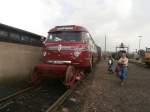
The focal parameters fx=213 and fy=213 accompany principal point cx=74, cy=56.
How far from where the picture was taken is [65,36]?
10977 mm

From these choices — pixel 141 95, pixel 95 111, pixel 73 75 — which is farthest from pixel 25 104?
pixel 141 95

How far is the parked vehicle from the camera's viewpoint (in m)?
9.27

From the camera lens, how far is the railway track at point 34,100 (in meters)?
6.77

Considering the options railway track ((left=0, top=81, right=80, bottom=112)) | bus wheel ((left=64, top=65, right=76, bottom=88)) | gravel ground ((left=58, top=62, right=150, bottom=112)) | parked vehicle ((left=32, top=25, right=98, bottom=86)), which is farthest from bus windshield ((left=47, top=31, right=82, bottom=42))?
gravel ground ((left=58, top=62, right=150, bottom=112))

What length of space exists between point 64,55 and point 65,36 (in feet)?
4.11

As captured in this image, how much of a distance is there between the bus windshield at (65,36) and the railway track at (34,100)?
102 inches

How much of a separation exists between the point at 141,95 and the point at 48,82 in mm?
5011

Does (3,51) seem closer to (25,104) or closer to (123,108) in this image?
(25,104)

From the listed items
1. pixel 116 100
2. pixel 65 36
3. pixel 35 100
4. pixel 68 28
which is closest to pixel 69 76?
pixel 35 100

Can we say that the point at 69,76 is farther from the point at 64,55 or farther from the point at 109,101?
the point at 109,101

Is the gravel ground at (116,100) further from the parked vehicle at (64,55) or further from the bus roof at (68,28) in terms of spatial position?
the bus roof at (68,28)

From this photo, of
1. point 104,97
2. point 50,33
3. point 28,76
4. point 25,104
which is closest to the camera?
point 25,104

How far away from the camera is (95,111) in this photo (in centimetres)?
663

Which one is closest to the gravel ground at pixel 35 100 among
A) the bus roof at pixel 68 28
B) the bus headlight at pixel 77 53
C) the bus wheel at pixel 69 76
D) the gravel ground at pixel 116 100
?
the bus wheel at pixel 69 76
